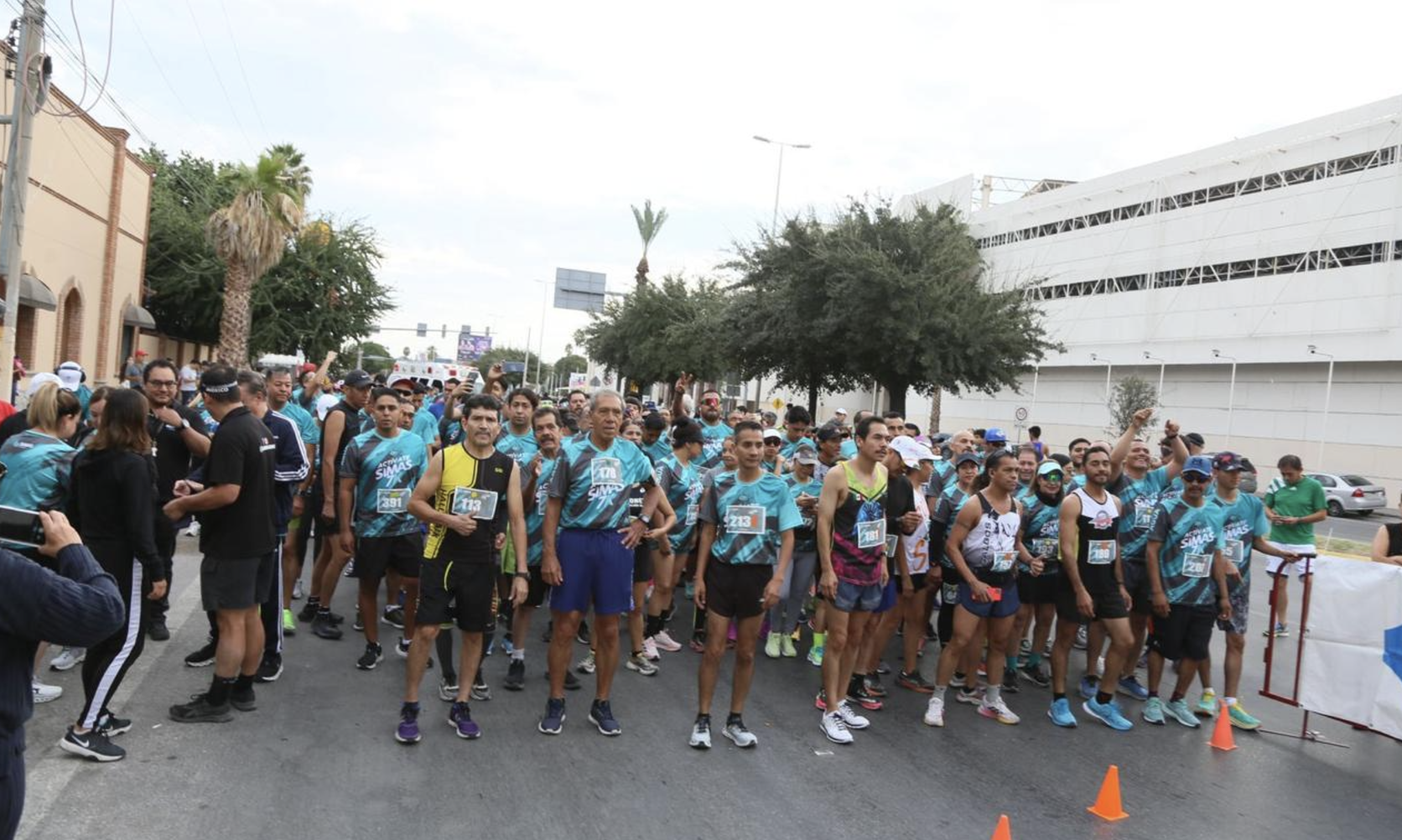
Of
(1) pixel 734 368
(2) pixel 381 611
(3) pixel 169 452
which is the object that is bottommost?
(2) pixel 381 611

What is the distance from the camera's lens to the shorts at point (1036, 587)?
7.30 m

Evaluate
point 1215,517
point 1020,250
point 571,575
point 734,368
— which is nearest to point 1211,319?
point 1020,250

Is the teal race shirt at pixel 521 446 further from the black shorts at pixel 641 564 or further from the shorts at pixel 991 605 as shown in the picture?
the shorts at pixel 991 605

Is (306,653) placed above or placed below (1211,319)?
below

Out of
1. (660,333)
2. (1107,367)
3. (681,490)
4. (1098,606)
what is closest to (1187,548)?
(1098,606)

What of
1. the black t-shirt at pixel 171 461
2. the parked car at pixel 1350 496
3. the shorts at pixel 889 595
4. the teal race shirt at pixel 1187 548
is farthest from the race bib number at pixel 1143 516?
the parked car at pixel 1350 496

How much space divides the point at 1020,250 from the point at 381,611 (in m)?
52.9

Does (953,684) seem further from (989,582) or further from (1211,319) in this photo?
(1211,319)

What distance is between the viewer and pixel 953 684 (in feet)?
24.7

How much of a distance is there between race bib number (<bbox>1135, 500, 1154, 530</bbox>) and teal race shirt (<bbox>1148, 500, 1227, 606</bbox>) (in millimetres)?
411

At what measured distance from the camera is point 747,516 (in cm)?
586

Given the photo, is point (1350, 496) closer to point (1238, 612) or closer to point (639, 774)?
point (1238, 612)

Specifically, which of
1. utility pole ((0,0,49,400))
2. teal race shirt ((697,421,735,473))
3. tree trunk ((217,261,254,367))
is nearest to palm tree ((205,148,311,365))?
tree trunk ((217,261,254,367))

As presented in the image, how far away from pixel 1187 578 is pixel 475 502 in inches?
197
